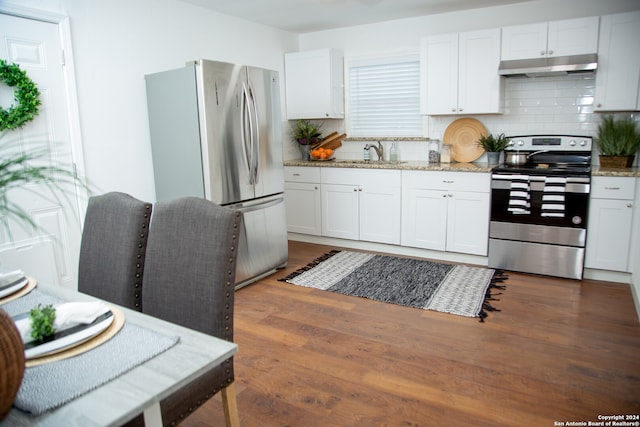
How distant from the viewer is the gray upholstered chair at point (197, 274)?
165 centimetres

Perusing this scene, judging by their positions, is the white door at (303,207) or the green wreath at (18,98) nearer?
the green wreath at (18,98)

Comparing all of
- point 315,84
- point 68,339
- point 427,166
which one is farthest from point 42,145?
point 427,166

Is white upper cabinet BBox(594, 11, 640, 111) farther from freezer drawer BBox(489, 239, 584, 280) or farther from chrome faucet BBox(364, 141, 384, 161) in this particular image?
chrome faucet BBox(364, 141, 384, 161)

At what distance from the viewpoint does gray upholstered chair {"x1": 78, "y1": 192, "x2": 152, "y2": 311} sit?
6.19ft

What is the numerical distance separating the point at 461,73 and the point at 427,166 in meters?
0.94

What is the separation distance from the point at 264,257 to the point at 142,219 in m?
2.22

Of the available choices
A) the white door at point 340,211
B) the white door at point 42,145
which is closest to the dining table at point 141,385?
the white door at point 42,145

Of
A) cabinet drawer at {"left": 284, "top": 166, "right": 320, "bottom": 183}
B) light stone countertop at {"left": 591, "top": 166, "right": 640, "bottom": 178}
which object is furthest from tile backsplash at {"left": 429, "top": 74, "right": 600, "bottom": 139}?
cabinet drawer at {"left": 284, "top": 166, "right": 320, "bottom": 183}

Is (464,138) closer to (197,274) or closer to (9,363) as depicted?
(197,274)

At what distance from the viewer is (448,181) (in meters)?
4.31

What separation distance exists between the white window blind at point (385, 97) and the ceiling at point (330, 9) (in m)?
0.49

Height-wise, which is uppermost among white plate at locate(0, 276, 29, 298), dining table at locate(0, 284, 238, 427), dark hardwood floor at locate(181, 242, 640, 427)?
white plate at locate(0, 276, 29, 298)

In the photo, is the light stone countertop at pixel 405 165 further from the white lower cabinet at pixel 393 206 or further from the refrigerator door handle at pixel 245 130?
the refrigerator door handle at pixel 245 130

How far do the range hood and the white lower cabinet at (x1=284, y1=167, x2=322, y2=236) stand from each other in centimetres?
214
